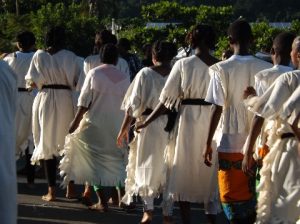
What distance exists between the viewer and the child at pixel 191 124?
770 centimetres

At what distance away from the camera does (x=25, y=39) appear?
1103 centimetres

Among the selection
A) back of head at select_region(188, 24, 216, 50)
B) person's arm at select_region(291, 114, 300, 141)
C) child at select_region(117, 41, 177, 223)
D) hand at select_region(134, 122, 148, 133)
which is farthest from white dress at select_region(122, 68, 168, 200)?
person's arm at select_region(291, 114, 300, 141)

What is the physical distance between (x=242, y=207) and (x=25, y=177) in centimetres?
591

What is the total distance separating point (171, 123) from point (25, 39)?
11.3ft

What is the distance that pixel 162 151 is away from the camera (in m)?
8.73

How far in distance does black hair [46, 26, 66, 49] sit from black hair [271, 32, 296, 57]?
377 centimetres

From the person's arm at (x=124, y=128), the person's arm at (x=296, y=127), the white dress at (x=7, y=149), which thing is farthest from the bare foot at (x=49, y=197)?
the white dress at (x=7, y=149)

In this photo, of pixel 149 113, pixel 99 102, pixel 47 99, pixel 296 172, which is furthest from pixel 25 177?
pixel 296 172

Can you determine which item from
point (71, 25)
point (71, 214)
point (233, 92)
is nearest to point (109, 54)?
point (71, 214)

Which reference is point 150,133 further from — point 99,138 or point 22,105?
point 22,105

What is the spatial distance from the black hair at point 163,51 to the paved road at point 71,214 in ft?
5.72

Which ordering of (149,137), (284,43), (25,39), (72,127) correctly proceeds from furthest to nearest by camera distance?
(25,39)
(72,127)
(149,137)
(284,43)

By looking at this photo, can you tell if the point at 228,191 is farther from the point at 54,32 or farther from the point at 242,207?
the point at 54,32

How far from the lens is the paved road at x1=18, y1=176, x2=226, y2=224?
30.0ft
